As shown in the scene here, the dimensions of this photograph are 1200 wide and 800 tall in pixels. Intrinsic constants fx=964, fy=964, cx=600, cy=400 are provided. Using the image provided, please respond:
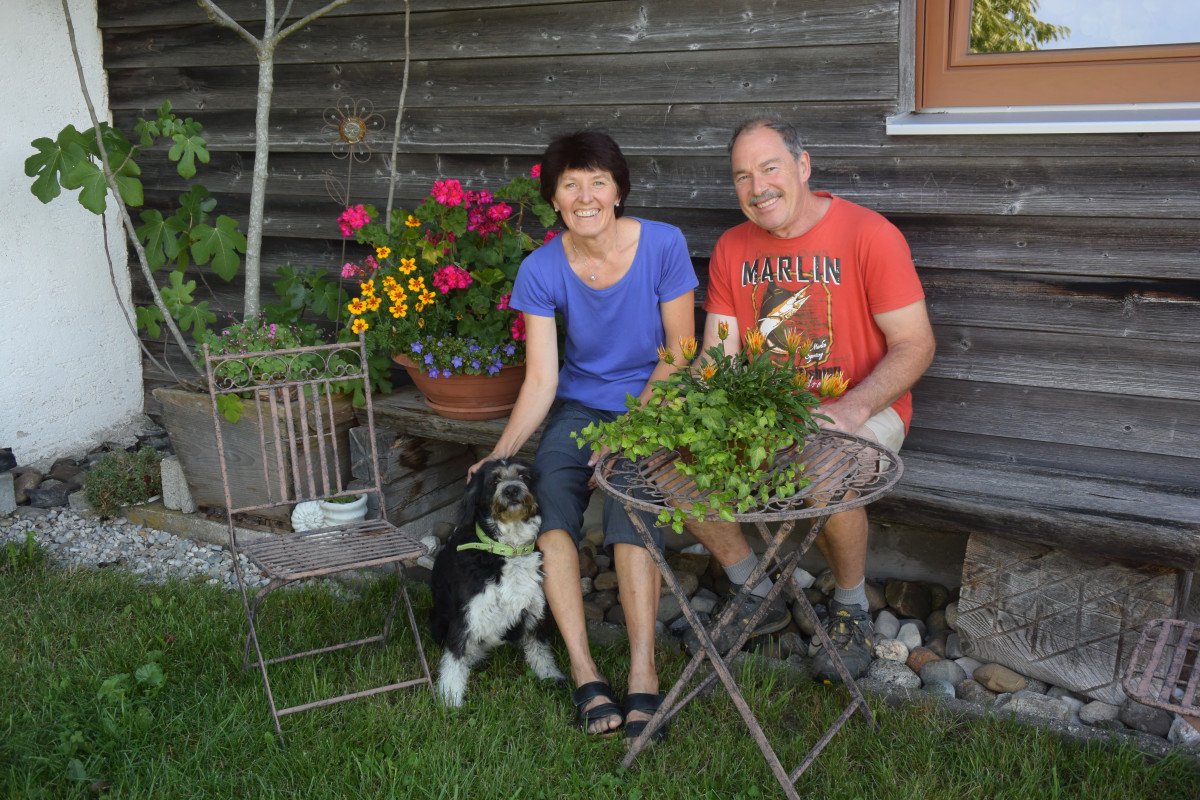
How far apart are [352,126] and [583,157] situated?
1.55 meters

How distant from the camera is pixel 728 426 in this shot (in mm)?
2119

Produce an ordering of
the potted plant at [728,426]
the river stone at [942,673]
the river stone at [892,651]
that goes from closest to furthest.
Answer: the potted plant at [728,426]
the river stone at [942,673]
the river stone at [892,651]

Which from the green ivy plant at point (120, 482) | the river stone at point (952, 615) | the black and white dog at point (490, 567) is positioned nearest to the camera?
the black and white dog at point (490, 567)

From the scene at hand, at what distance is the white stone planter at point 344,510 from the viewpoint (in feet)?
12.5

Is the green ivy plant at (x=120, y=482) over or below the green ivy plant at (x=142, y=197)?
below

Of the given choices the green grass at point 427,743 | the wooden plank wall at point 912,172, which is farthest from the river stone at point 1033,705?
the wooden plank wall at point 912,172

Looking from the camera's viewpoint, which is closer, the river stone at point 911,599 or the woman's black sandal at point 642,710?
the woman's black sandal at point 642,710

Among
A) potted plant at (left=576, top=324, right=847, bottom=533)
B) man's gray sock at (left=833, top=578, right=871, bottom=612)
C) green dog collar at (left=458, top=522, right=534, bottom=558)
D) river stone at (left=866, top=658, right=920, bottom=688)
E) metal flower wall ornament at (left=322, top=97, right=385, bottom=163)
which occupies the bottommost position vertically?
river stone at (left=866, top=658, right=920, bottom=688)

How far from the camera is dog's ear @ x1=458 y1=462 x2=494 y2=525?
276 centimetres

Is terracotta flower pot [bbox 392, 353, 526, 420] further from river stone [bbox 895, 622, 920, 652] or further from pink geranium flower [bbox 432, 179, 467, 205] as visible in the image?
river stone [bbox 895, 622, 920, 652]

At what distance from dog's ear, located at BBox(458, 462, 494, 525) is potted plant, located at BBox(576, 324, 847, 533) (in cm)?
59

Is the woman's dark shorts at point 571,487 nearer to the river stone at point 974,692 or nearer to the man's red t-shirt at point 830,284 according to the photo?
the man's red t-shirt at point 830,284

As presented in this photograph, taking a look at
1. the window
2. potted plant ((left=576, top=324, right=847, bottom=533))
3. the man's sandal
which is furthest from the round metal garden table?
the window

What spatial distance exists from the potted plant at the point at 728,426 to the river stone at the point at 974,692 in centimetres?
118
